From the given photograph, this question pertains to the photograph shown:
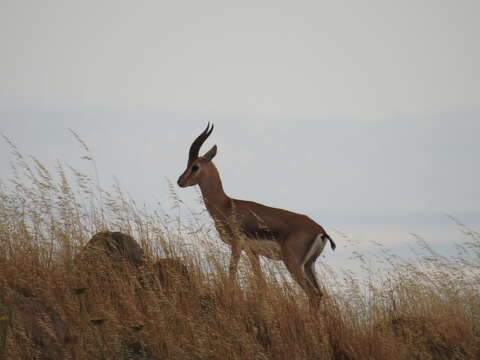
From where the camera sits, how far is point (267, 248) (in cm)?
980

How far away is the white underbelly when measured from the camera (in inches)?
382

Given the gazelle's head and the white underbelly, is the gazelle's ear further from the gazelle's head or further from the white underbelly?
the white underbelly

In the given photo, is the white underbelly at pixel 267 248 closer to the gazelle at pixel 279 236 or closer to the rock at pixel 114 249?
the gazelle at pixel 279 236

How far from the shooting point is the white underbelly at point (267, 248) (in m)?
9.70

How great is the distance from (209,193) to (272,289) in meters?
3.70

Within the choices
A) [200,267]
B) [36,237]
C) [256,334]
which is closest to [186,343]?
[256,334]

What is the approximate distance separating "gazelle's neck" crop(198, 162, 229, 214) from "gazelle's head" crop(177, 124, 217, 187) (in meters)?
0.06

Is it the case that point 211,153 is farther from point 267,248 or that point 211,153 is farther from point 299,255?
point 299,255

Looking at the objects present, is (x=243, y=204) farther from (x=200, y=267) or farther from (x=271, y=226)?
(x=200, y=267)

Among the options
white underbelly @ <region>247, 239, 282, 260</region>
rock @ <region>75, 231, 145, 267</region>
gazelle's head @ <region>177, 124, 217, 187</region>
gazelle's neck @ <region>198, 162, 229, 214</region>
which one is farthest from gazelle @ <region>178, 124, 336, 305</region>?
rock @ <region>75, 231, 145, 267</region>

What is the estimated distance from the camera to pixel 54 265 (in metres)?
7.96

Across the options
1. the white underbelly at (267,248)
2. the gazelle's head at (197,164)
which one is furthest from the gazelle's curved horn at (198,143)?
the white underbelly at (267,248)

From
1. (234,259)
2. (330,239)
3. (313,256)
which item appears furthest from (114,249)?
(330,239)

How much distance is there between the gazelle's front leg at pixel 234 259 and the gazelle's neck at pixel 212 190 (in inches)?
64.3
